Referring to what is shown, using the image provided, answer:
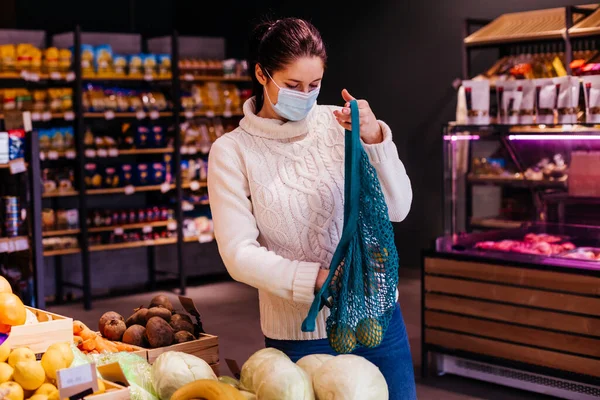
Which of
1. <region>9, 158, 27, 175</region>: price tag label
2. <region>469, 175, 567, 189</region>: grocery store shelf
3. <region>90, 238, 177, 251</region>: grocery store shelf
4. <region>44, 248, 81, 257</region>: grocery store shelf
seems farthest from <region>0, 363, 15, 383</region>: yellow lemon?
<region>90, 238, 177, 251</region>: grocery store shelf

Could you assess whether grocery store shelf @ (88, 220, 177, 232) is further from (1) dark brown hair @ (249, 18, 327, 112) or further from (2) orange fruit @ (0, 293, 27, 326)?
(1) dark brown hair @ (249, 18, 327, 112)

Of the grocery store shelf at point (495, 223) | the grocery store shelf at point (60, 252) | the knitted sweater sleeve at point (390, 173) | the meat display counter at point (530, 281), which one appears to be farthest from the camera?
the grocery store shelf at point (60, 252)

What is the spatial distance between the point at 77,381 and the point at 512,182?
15.2 ft

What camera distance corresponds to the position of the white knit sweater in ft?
7.43

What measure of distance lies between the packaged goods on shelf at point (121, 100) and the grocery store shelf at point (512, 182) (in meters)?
3.14

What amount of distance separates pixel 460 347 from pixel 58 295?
414cm

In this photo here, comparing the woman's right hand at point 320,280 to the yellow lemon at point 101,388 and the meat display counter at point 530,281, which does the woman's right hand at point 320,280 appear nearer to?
the yellow lemon at point 101,388

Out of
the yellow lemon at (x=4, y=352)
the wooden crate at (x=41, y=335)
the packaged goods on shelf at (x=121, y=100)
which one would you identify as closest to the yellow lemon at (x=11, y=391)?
the yellow lemon at (x=4, y=352)

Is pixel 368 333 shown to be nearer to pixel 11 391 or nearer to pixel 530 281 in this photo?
pixel 11 391

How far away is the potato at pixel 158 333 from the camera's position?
98.6 inches

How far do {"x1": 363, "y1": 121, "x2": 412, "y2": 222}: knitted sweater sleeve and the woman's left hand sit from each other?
0.03 m

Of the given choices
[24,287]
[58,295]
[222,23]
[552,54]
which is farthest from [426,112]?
[24,287]

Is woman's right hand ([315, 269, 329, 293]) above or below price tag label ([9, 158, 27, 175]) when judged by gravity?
below

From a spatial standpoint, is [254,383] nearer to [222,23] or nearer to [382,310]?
[382,310]
